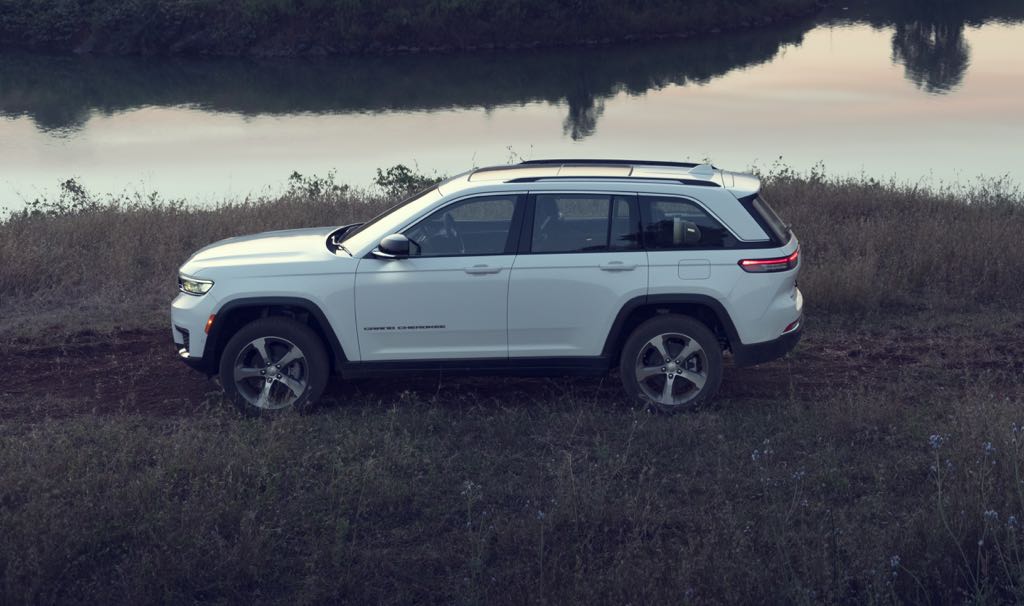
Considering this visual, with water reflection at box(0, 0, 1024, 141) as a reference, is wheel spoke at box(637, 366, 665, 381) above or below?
below

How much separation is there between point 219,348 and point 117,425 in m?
0.87

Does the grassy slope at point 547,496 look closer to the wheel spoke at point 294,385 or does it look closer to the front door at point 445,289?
the wheel spoke at point 294,385

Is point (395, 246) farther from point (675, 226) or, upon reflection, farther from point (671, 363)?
point (671, 363)

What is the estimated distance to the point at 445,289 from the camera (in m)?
7.72

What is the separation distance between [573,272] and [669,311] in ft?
2.48

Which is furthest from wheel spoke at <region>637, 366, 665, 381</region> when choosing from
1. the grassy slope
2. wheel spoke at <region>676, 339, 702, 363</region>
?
the grassy slope

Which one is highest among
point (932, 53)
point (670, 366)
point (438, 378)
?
point (932, 53)

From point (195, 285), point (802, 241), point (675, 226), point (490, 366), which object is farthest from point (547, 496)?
point (802, 241)

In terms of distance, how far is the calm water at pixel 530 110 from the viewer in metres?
23.2

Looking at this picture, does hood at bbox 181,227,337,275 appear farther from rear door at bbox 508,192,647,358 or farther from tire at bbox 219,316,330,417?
rear door at bbox 508,192,647,358

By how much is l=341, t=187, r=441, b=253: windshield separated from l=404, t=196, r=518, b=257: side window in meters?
0.13

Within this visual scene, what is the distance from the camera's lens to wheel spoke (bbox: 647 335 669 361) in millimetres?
7770

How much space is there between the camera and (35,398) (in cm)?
840

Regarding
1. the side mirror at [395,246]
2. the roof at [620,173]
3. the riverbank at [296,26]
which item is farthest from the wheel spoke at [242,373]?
the riverbank at [296,26]
